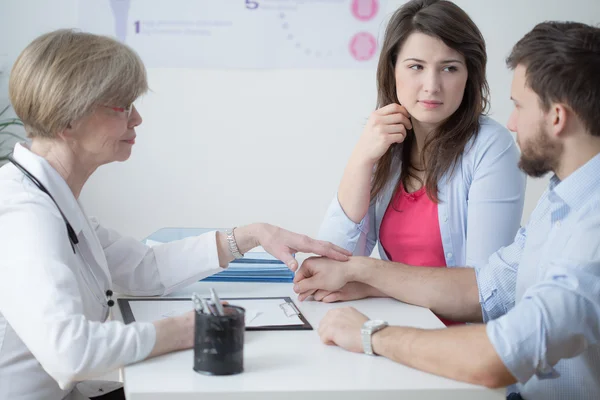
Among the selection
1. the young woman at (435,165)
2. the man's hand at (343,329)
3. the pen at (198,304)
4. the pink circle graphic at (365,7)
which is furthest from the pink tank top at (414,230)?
the pink circle graphic at (365,7)

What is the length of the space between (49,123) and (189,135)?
8.01 ft

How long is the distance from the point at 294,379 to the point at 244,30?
2.89 metres

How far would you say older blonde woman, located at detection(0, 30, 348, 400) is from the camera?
1.11m

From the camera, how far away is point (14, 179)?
4.26ft

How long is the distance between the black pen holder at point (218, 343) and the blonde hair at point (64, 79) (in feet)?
1.70

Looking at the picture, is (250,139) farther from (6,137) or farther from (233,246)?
(233,246)

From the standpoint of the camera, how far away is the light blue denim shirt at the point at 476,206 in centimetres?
180

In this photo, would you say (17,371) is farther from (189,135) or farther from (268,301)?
(189,135)

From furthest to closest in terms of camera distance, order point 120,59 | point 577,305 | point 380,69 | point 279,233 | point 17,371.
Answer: point 380,69, point 279,233, point 120,59, point 17,371, point 577,305

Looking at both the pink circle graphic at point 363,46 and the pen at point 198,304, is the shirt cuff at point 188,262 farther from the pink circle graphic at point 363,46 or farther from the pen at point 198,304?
the pink circle graphic at point 363,46

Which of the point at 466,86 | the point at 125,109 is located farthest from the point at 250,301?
the point at 466,86

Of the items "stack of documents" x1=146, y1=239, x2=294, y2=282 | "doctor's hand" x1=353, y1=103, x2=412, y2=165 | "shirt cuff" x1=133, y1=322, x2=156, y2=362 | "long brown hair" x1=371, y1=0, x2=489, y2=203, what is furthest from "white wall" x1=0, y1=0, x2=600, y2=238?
"shirt cuff" x1=133, y1=322, x2=156, y2=362

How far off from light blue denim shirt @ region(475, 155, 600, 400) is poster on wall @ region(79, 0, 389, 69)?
2.35 meters

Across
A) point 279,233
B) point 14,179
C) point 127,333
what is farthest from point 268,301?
point 14,179
